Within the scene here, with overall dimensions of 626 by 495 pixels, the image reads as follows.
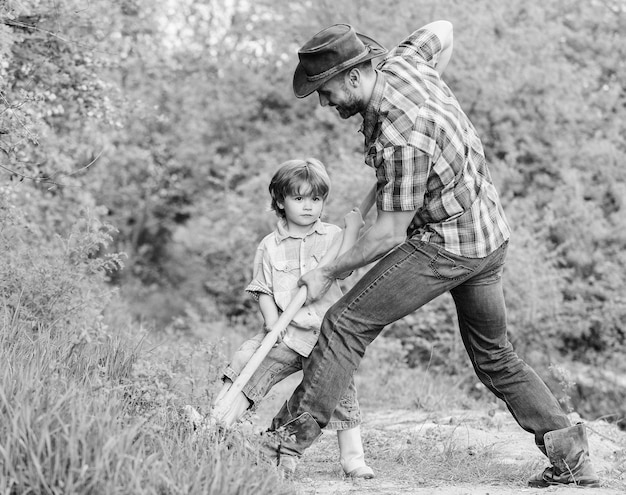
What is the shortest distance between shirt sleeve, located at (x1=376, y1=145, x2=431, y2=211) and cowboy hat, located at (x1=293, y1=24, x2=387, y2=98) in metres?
0.40

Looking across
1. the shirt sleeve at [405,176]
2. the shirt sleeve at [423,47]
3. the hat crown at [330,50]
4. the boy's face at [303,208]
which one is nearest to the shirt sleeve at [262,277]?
the boy's face at [303,208]

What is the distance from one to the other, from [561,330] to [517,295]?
2.10 ft

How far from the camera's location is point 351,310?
12.8ft

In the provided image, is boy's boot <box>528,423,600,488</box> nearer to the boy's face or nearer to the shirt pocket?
the shirt pocket

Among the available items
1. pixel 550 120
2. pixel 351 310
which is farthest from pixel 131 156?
pixel 351 310

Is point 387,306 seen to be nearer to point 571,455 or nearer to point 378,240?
point 378,240

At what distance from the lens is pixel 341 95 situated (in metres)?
3.81

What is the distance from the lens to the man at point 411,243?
12.3ft

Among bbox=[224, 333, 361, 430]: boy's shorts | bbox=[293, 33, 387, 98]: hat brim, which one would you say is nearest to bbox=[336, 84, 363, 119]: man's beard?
bbox=[293, 33, 387, 98]: hat brim

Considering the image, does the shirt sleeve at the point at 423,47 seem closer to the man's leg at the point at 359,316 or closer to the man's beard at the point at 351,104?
the man's beard at the point at 351,104

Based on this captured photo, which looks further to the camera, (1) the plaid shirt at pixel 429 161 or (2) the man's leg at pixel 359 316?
(2) the man's leg at pixel 359 316

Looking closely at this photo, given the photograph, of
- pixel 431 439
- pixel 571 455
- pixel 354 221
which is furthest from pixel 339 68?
pixel 431 439

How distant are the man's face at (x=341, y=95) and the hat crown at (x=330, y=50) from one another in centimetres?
8

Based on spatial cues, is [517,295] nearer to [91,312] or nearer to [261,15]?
[91,312]
